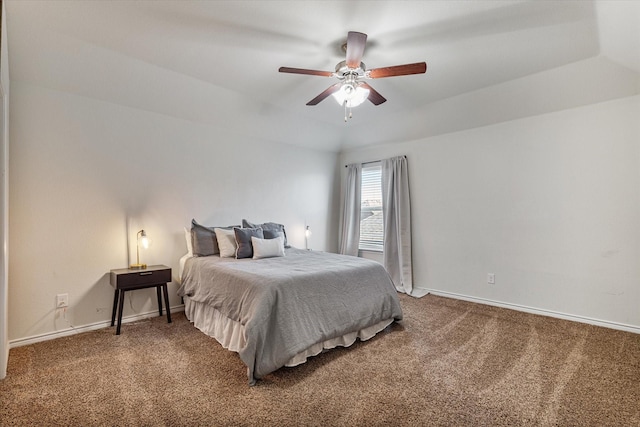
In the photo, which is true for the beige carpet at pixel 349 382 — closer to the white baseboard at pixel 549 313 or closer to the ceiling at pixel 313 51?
the white baseboard at pixel 549 313

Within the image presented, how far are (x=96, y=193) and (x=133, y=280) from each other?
98 cm

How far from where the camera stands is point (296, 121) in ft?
14.6

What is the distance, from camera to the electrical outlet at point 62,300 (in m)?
2.87

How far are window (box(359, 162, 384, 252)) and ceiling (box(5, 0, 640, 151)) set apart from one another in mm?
1466

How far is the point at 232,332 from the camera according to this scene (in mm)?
2586

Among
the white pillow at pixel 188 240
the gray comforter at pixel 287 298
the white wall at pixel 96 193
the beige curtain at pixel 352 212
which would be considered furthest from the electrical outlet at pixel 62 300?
the beige curtain at pixel 352 212

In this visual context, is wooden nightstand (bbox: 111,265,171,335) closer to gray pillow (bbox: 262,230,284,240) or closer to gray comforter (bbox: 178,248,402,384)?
gray comforter (bbox: 178,248,402,384)

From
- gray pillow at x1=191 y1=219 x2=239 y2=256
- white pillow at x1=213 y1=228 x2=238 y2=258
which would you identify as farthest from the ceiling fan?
gray pillow at x1=191 y1=219 x2=239 y2=256

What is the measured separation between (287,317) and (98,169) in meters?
2.51

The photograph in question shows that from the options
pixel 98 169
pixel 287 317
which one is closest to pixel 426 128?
pixel 287 317

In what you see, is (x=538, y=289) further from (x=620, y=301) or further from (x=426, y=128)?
(x=426, y=128)

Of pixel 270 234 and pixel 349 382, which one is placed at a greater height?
pixel 270 234

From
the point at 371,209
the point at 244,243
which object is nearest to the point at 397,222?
the point at 371,209

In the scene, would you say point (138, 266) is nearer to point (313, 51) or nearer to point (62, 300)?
point (62, 300)
